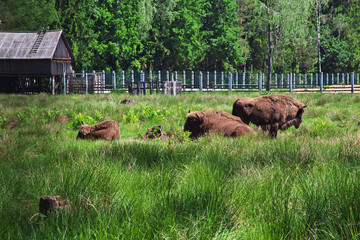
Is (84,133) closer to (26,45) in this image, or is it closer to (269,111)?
(269,111)

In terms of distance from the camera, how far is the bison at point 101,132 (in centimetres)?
776

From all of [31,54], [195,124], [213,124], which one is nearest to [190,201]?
[213,124]

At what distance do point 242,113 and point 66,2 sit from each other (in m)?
37.4

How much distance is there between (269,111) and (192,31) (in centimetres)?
4756

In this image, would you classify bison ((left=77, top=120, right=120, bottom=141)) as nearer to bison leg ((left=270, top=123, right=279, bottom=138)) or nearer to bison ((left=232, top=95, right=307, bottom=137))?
bison ((left=232, top=95, right=307, bottom=137))

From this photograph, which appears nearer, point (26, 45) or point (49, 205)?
point (49, 205)

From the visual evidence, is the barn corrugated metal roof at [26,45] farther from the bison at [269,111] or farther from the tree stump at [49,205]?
the tree stump at [49,205]

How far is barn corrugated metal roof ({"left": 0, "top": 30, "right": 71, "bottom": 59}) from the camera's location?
33.9 m

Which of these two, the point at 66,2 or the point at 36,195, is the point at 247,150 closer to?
the point at 36,195

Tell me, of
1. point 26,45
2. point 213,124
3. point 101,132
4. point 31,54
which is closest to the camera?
point 213,124

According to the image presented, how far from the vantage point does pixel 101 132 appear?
7801mm

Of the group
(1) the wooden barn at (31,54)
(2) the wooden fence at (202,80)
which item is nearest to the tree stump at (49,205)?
(1) the wooden barn at (31,54)

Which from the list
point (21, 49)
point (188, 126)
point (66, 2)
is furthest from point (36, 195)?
point (66, 2)

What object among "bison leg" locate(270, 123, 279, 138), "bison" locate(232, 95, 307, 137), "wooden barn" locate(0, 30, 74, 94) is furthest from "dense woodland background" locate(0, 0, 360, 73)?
"bison leg" locate(270, 123, 279, 138)
